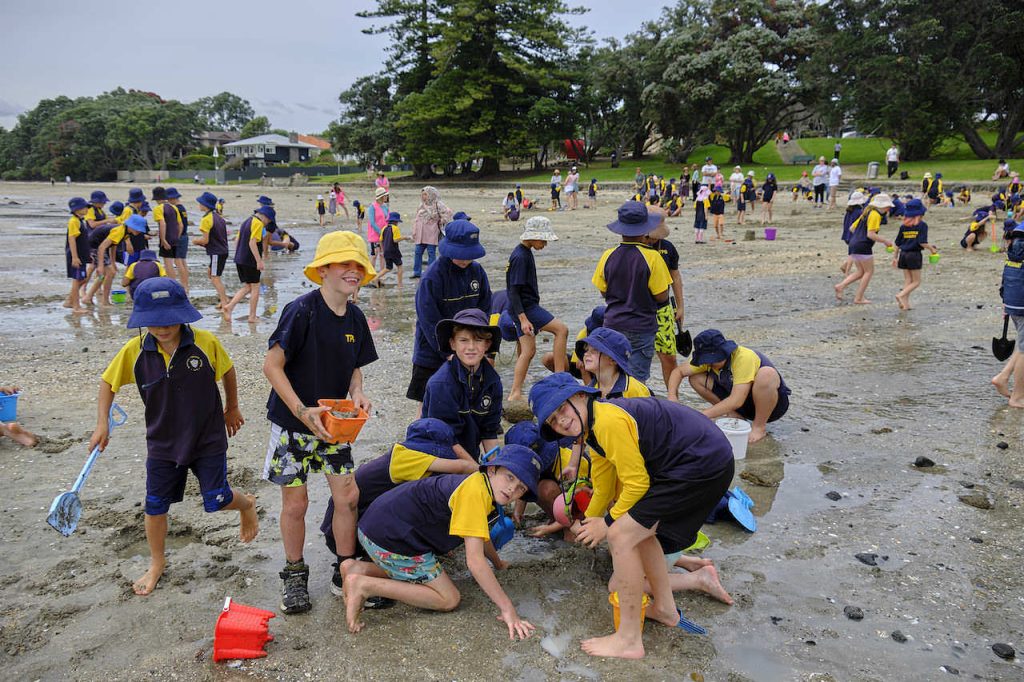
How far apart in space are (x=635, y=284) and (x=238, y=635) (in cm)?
399

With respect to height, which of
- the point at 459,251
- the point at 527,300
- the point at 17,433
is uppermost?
the point at 459,251

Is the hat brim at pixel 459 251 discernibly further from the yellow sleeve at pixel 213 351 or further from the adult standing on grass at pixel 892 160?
the adult standing on grass at pixel 892 160

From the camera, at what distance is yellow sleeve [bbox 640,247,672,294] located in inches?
241

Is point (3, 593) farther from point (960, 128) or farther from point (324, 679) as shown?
point (960, 128)

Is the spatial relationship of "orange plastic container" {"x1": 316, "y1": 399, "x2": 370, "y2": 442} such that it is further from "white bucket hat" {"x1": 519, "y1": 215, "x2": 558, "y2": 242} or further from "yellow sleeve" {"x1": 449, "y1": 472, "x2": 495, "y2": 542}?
"white bucket hat" {"x1": 519, "y1": 215, "x2": 558, "y2": 242}

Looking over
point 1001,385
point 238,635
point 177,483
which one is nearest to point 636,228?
point 177,483

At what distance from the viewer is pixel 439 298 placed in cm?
597

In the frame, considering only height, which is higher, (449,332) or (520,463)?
(449,332)

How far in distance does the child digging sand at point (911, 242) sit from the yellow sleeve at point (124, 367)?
10450 mm

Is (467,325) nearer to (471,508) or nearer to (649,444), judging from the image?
(471,508)

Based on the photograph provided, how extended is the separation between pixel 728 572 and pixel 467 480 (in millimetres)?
1783

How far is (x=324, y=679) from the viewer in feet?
11.4

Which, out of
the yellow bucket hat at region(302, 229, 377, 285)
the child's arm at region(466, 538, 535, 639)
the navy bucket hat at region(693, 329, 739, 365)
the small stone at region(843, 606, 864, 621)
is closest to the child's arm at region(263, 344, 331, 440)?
the yellow bucket hat at region(302, 229, 377, 285)

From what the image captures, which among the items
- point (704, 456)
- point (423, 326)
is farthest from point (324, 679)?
point (423, 326)
